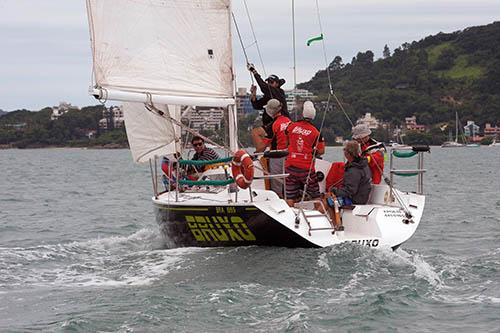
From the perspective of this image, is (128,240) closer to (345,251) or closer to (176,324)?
A: (345,251)

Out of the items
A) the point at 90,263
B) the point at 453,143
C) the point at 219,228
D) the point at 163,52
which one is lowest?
the point at 453,143

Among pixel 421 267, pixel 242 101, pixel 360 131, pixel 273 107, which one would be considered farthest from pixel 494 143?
pixel 421 267

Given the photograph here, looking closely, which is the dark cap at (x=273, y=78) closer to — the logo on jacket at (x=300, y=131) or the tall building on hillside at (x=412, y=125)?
the logo on jacket at (x=300, y=131)

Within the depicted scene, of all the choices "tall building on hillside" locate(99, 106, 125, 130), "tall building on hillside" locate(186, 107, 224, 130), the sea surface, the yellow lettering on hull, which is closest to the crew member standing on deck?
the sea surface

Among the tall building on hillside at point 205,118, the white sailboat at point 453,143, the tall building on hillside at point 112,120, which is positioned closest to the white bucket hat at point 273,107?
the tall building on hillside at point 205,118

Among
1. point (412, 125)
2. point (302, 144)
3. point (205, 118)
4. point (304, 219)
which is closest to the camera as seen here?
point (304, 219)

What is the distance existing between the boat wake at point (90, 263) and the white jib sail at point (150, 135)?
4.62ft

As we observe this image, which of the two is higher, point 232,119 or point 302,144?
point 232,119

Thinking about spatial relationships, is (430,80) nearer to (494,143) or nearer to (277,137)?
(494,143)

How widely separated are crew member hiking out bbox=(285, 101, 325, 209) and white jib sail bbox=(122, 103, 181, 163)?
279 cm

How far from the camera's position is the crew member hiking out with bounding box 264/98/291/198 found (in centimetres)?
1417

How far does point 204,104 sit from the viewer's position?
14.6 m

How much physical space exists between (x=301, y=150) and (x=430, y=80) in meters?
133

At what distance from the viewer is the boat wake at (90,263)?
12.8m
